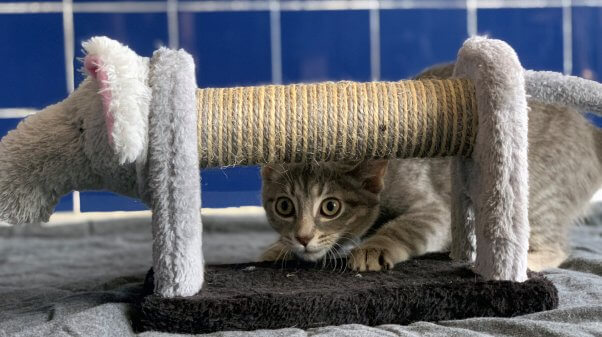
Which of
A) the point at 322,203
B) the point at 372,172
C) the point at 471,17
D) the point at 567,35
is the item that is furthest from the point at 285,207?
the point at 567,35

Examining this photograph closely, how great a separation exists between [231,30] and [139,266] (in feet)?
3.46

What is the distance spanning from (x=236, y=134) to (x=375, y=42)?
1.51 m

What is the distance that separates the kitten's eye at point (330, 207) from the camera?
1577 millimetres

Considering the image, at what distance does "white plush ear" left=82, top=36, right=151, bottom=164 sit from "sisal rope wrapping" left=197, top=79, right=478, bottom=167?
4.6 inches

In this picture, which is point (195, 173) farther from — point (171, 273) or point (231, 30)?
point (231, 30)

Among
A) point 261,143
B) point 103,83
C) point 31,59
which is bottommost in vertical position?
point 261,143

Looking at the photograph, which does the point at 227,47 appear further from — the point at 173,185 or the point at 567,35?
the point at 173,185

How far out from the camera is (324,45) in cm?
265

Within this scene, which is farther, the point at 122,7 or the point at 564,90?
the point at 122,7

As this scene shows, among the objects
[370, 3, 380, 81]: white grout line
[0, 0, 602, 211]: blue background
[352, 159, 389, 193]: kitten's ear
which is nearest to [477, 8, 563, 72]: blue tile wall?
[0, 0, 602, 211]: blue background

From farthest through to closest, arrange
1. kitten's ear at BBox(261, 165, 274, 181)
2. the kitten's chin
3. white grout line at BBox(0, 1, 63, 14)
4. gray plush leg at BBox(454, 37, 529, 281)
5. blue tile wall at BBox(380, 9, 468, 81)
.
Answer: blue tile wall at BBox(380, 9, 468, 81) < white grout line at BBox(0, 1, 63, 14) < kitten's ear at BBox(261, 165, 274, 181) < the kitten's chin < gray plush leg at BBox(454, 37, 529, 281)

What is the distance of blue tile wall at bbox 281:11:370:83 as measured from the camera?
8.67 ft

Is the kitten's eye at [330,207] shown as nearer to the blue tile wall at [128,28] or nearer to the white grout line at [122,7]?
the blue tile wall at [128,28]

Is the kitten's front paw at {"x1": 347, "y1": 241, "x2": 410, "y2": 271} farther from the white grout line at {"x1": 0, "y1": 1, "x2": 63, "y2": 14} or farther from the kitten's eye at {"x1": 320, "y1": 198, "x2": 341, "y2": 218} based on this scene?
the white grout line at {"x1": 0, "y1": 1, "x2": 63, "y2": 14}
